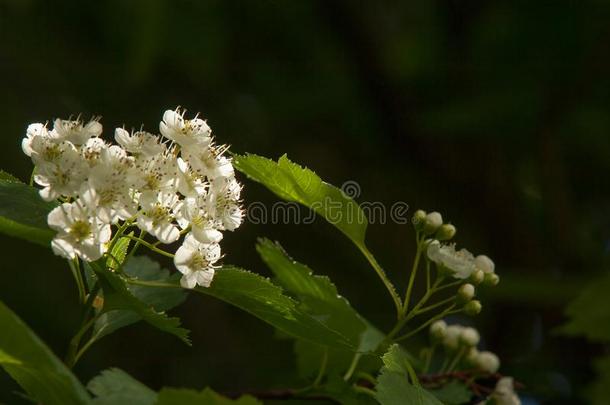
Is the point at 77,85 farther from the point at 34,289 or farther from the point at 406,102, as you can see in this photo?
the point at 406,102

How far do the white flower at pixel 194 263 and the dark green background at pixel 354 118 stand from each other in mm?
2047

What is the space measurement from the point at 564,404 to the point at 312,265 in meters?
1.43

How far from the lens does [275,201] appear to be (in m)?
4.20

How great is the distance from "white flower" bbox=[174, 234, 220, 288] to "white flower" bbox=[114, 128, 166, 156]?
0.51 feet

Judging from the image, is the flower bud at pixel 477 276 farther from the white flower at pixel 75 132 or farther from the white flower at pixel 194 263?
the white flower at pixel 75 132

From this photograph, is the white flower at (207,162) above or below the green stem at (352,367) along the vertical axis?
above

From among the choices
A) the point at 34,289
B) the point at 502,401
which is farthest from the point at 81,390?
the point at 34,289

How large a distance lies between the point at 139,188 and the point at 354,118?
9.22ft

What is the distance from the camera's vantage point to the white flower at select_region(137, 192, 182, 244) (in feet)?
4.73

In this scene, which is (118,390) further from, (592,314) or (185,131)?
(592,314)

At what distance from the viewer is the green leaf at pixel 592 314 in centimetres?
248

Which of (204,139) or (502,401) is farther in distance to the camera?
(502,401)

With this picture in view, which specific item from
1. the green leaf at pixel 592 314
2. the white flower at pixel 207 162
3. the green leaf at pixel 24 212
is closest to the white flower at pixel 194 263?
the white flower at pixel 207 162

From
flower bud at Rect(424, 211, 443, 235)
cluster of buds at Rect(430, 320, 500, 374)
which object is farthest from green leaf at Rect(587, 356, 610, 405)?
flower bud at Rect(424, 211, 443, 235)
